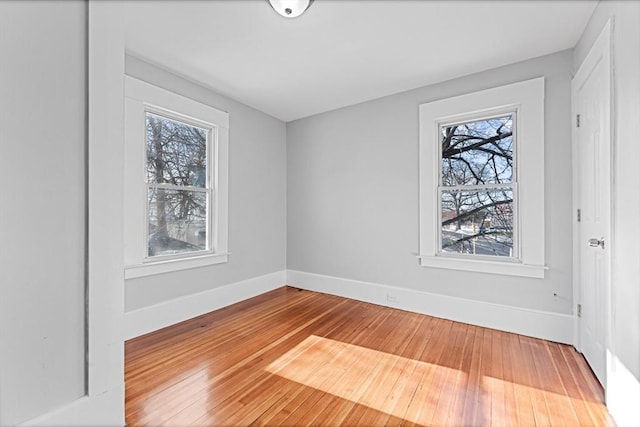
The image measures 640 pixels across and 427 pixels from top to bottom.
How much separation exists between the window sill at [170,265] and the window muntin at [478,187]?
257 cm

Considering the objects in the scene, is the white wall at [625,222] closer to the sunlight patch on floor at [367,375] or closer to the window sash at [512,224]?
the sunlight patch on floor at [367,375]

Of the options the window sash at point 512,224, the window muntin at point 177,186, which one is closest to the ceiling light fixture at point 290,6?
the window muntin at point 177,186

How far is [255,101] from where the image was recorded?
3578mm

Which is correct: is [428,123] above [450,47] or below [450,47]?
below

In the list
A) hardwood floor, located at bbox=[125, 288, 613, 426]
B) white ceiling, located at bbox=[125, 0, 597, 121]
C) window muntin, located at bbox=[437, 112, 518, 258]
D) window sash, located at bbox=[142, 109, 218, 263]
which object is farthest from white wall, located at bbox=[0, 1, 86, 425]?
window muntin, located at bbox=[437, 112, 518, 258]

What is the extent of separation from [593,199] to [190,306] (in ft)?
12.0

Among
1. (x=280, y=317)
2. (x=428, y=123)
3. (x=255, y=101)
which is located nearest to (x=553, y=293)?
(x=428, y=123)

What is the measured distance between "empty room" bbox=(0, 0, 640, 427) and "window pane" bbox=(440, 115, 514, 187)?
22 mm

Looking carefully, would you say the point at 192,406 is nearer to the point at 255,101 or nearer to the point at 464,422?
the point at 464,422

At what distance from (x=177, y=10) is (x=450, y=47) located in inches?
85.0

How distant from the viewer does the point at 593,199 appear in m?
2.01

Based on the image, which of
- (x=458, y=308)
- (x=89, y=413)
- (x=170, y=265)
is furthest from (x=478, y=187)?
(x=89, y=413)

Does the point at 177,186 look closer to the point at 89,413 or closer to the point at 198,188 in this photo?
the point at 198,188

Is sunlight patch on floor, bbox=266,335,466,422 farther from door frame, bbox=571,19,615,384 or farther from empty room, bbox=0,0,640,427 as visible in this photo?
door frame, bbox=571,19,615,384
